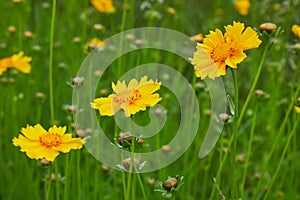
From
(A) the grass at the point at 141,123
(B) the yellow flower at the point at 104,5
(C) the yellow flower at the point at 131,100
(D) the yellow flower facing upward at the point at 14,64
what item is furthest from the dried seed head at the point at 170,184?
(B) the yellow flower at the point at 104,5

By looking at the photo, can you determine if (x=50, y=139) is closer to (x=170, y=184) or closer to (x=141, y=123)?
(x=170, y=184)

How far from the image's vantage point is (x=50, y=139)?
0.99m

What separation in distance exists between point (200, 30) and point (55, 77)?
36.8 inches

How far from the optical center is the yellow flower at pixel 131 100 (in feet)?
2.91

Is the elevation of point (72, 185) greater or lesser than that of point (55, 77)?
lesser

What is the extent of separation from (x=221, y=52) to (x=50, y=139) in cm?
34

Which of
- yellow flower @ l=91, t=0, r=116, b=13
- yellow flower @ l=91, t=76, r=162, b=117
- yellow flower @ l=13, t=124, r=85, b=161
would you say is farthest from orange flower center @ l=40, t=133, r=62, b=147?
yellow flower @ l=91, t=0, r=116, b=13

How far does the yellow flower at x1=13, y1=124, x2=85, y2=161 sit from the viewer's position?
95 centimetres

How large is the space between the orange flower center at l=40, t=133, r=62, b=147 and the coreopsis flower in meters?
0.27

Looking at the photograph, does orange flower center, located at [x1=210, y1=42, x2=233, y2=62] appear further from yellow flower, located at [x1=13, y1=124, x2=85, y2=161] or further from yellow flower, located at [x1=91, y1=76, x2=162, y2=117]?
yellow flower, located at [x1=13, y1=124, x2=85, y2=161]

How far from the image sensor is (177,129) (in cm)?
178

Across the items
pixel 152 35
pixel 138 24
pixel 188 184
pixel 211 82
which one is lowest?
pixel 188 184

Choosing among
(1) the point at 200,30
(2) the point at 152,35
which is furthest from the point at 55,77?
(1) the point at 200,30

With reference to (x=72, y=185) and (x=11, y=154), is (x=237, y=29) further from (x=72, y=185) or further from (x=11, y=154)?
(x=11, y=154)
